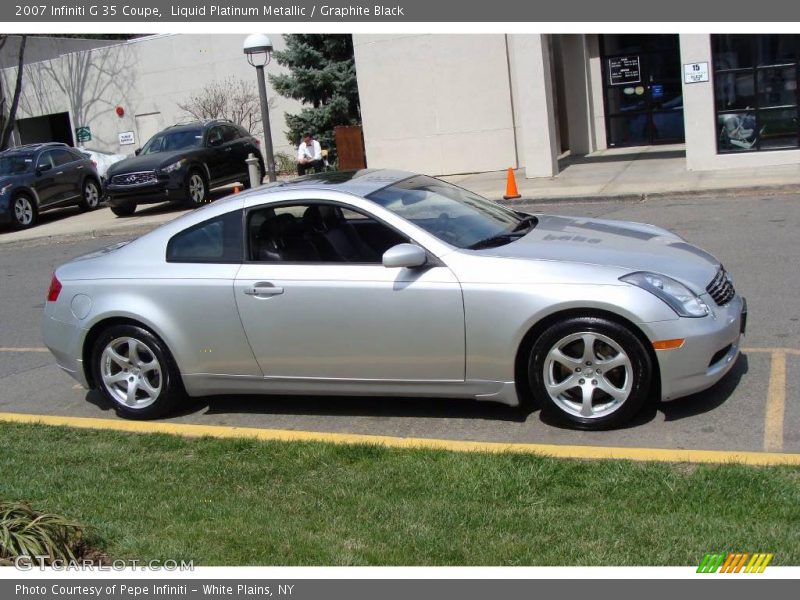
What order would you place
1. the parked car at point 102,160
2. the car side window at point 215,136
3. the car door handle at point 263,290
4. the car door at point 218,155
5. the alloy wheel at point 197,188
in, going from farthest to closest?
the parked car at point 102,160
the car side window at point 215,136
the car door at point 218,155
the alloy wheel at point 197,188
the car door handle at point 263,290

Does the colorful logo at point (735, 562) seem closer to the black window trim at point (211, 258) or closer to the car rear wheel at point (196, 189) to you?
the black window trim at point (211, 258)

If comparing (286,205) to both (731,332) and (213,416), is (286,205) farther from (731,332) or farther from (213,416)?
(731,332)

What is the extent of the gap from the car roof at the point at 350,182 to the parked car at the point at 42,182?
640 inches

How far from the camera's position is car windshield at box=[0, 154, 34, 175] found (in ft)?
72.3

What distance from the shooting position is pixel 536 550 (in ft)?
13.3

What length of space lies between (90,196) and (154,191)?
4.45m

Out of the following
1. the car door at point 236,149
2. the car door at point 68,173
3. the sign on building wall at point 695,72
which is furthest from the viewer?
the car door at point 68,173

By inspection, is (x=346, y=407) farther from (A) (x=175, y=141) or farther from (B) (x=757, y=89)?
(A) (x=175, y=141)

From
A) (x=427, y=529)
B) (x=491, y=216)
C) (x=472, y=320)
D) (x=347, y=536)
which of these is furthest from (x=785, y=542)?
(x=491, y=216)

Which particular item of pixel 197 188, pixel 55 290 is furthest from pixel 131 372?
pixel 197 188

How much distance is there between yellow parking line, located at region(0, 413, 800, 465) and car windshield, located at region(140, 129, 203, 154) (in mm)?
15046

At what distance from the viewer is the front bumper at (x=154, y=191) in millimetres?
20094

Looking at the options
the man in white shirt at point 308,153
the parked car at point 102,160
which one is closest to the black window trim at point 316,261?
the man in white shirt at point 308,153

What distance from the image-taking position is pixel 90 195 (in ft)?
78.3
